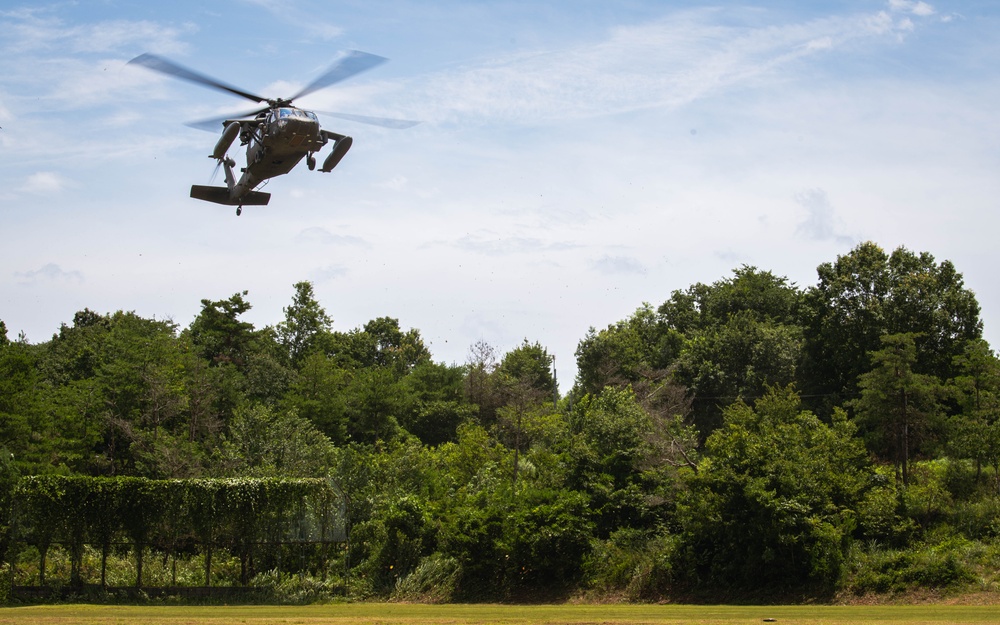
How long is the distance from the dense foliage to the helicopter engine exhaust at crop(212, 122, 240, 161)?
1693cm

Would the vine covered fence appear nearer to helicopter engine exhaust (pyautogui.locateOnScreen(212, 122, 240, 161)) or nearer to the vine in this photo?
the vine

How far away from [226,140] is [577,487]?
22.7 meters

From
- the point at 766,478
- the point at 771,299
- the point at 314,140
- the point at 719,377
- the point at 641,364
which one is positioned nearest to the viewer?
the point at 314,140

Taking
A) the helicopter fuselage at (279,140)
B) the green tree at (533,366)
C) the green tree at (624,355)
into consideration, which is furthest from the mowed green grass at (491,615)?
the green tree at (533,366)

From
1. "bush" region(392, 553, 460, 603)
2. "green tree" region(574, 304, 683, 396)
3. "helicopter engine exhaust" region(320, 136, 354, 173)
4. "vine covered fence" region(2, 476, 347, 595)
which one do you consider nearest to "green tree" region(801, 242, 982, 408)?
"green tree" region(574, 304, 683, 396)

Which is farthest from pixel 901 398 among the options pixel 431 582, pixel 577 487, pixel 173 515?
pixel 173 515

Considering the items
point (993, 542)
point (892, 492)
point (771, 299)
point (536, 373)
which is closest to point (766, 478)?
point (892, 492)

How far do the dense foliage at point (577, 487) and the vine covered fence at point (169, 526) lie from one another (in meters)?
0.09

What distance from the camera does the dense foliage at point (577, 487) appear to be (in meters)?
37.0

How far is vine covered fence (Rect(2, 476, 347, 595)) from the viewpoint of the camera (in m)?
38.8

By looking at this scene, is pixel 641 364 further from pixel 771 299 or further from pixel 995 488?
pixel 995 488

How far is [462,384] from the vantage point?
264 ft

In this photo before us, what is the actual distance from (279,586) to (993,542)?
A: 26.8 meters

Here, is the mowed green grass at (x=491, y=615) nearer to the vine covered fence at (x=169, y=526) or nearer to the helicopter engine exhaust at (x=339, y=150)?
the vine covered fence at (x=169, y=526)
